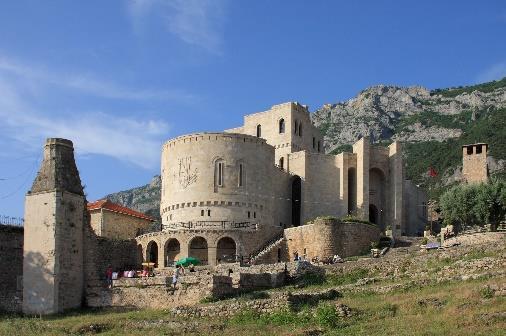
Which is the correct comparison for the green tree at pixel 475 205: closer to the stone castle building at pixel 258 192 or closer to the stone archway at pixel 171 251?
the stone castle building at pixel 258 192

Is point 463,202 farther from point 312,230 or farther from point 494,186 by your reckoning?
point 312,230

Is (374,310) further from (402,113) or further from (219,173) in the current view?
(402,113)

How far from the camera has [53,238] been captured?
1997 inches

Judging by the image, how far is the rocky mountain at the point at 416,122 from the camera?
138 meters

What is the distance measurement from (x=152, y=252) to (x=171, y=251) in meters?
1.90

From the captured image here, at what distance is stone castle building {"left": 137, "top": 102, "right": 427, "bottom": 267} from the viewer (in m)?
65.9

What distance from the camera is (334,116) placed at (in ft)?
594

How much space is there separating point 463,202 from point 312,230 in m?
14.2

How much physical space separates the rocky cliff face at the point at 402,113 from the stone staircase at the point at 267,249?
92.7m

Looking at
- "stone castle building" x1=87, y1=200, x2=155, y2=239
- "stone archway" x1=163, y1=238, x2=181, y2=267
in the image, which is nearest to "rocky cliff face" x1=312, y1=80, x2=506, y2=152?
"stone castle building" x1=87, y1=200, x2=155, y2=239

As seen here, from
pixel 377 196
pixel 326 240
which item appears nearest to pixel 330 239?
pixel 326 240

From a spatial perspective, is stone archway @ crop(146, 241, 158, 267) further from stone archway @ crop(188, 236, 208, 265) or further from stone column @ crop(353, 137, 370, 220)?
stone column @ crop(353, 137, 370, 220)

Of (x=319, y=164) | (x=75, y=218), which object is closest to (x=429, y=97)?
(x=319, y=164)

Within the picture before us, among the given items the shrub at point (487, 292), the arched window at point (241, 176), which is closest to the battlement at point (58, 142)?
the arched window at point (241, 176)
